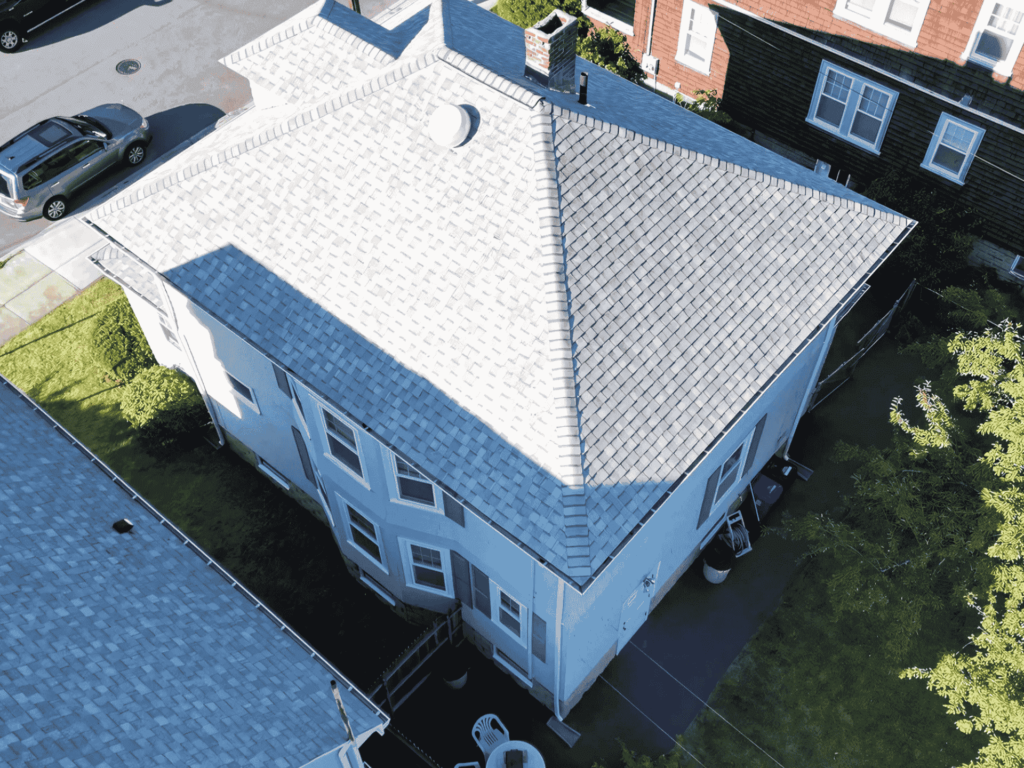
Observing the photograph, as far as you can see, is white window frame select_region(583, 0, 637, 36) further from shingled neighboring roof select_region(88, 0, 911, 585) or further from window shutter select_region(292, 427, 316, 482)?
window shutter select_region(292, 427, 316, 482)

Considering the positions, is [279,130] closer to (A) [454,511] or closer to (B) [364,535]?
(A) [454,511]

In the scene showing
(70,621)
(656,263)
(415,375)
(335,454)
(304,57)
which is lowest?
(335,454)

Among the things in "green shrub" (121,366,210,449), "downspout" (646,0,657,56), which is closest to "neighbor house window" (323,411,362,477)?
"green shrub" (121,366,210,449)

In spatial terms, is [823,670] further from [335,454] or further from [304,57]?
[304,57]

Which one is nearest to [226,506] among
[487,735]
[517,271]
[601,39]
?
[487,735]

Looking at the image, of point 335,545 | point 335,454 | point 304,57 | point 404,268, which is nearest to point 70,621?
point 335,454

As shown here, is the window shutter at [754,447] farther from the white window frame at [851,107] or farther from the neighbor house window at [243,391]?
the white window frame at [851,107]

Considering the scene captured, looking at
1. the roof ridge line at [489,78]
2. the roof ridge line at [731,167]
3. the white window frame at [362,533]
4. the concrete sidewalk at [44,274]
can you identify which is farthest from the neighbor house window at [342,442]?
the concrete sidewalk at [44,274]
